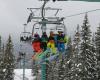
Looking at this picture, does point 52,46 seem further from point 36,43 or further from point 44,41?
point 36,43

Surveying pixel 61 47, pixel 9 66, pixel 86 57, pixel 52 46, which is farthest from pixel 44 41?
pixel 9 66

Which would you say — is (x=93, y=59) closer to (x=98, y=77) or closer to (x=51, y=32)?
(x=98, y=77)

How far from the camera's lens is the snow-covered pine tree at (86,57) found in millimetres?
43062

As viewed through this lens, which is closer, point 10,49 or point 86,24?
point 86,24

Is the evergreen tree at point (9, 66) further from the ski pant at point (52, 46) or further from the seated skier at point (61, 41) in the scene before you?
the ski pant at point (52, 46)

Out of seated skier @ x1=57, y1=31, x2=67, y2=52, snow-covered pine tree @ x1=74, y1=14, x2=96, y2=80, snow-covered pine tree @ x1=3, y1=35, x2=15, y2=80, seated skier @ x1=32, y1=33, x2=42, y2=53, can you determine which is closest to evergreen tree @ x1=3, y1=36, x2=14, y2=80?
snow-covered pine tree @ x1=3, y1=35, x2=15, y2=80

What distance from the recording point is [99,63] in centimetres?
4453

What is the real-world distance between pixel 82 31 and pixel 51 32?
→ 22343mm

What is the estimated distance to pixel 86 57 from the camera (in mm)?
43156

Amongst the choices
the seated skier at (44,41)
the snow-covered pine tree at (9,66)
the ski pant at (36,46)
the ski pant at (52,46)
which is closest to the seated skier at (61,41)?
the ski pant at (52,46)

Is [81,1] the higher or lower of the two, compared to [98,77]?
higher

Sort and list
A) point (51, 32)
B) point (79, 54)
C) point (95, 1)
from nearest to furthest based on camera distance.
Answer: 1. point (95, 1)
2. point (51, 32)
3. point (79, 54)

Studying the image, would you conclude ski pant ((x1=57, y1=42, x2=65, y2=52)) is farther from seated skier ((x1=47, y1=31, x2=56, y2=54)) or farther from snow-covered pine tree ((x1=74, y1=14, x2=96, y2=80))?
snow-covered pine tree ((x1=74, y1=14, x2=96, y2=80))

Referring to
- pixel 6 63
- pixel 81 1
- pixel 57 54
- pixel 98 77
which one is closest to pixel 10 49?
pixel 6 63
